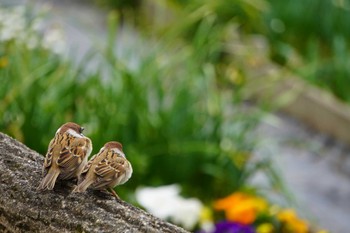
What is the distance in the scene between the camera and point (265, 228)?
5207 mm

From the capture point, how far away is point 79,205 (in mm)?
2506

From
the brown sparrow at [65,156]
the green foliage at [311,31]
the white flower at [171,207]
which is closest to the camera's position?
the brown sparrow at [65,156]

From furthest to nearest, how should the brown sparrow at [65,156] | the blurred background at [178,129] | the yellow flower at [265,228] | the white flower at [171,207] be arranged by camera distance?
1. the blurred background at [178,129]
2. the yellow flower at [265,228]
3. the white flower at [171,207]
4. the brown sparrow at [65,156]

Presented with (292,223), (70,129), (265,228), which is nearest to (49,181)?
(70,129)

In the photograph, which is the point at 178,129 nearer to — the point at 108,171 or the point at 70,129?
the point at 70,129

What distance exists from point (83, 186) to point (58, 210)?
0.12 meters

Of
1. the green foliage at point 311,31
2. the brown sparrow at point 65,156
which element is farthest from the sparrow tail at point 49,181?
the green foliage at point 311,31

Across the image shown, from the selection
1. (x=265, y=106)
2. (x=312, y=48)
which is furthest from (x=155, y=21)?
(x=265, y=106)

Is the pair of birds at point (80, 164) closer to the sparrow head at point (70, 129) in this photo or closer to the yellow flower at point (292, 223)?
the sparrow head at point (70, 129)

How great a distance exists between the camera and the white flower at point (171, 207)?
199 inches

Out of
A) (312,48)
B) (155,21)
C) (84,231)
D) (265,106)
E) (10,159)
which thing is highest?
(155,21)

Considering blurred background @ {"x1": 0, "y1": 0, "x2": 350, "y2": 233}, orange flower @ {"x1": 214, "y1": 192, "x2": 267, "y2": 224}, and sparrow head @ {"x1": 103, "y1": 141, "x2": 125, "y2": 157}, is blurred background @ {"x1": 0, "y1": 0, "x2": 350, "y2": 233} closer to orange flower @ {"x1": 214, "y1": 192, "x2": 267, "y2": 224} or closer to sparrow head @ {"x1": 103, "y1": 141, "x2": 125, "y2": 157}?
orange flower @ {"x1": 214, "y1": 192, "x2": 267, "y2": 224}

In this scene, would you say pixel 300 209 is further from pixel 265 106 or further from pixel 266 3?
pixel 266 3

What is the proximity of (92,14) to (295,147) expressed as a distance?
5094 millimetres
